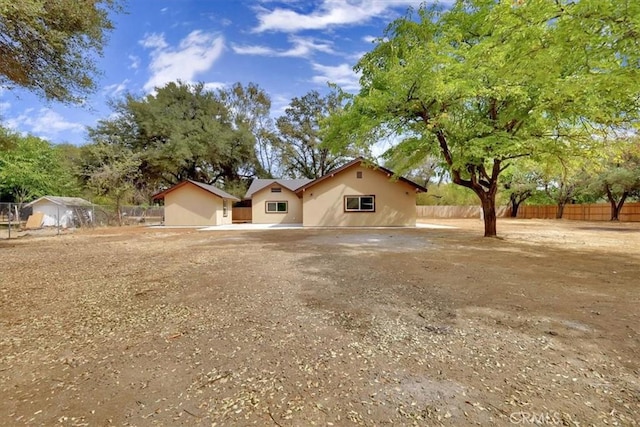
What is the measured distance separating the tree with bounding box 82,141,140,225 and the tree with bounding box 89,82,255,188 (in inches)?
49.6

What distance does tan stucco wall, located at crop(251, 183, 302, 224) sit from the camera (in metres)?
24.4

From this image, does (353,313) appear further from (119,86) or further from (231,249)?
(119,86)

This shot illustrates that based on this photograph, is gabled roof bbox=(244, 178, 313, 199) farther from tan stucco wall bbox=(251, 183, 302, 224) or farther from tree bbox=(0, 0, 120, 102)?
tree bbox=(0, 0, 120, 102)

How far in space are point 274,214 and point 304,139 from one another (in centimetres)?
1253

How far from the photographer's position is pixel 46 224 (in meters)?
22.0

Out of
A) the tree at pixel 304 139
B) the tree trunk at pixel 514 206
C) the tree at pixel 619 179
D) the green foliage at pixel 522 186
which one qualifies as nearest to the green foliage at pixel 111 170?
the tree at pixel 304 139

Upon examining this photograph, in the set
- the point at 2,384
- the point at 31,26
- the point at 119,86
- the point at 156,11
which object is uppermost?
the point at 119,86

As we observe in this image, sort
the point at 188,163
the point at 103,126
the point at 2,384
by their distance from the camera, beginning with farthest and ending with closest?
the point at 188,163
the point at 103,126
the point at 2,384

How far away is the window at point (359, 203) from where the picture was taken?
63.8 ft

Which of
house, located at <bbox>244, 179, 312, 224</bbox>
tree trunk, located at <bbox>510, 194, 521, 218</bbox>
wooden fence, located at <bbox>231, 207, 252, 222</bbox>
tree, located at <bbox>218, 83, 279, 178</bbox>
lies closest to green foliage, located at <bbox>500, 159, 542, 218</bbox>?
tree trunk, located at <bbox>510, 194, 521, 218</bbox>

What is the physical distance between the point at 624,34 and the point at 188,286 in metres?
7.96

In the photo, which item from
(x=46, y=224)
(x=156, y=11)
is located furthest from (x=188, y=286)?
(x=46, y=224)

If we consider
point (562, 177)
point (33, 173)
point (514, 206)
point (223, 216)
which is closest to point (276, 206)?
point (223, 216)

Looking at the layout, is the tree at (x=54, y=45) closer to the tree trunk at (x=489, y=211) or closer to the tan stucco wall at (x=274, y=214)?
the tree trunk at (x=489, y=211)
